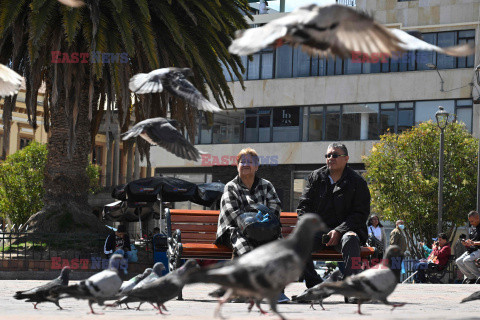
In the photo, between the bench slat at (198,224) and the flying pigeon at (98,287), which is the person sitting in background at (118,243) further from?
the flying pigeon at (98,287)

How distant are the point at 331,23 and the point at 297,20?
189 mm

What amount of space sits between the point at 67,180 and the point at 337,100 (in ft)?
80.6

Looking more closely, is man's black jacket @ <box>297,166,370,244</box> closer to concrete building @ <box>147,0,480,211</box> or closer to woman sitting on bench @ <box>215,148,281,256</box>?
woman sitting on bench @ <box>215,148,281,256</box>

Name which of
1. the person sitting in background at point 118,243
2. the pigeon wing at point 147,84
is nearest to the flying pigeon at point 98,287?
the pigeon wing at point 147,84

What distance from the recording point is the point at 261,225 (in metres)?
7.62

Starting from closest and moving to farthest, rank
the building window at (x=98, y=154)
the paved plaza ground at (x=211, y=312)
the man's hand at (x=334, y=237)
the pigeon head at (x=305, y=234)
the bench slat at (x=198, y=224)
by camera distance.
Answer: the pigeon head at (x=305, y=234) → the paved plaza ground at (x=211, y=312) → the man's hand at (x=334, y=237) → the bench slat at (x=198, y=224) → the building window at (x=98, y=154)

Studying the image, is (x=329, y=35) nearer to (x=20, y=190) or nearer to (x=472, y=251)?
(x=472, y=251)

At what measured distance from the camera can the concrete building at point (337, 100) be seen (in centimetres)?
3878

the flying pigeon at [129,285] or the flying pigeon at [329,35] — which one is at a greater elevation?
the flying pigeon at [329,35]

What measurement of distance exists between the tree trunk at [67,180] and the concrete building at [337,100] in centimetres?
1912

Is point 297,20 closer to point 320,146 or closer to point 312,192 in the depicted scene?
point 312,192

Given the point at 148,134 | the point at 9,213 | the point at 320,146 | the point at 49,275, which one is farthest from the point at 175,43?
the point at 9,213

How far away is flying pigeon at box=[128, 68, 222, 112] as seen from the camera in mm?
6301

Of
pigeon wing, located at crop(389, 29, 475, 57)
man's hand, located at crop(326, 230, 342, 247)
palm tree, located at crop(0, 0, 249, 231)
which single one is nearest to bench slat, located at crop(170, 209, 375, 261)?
man's hand, located at crop(326, 230, 342, 247)
